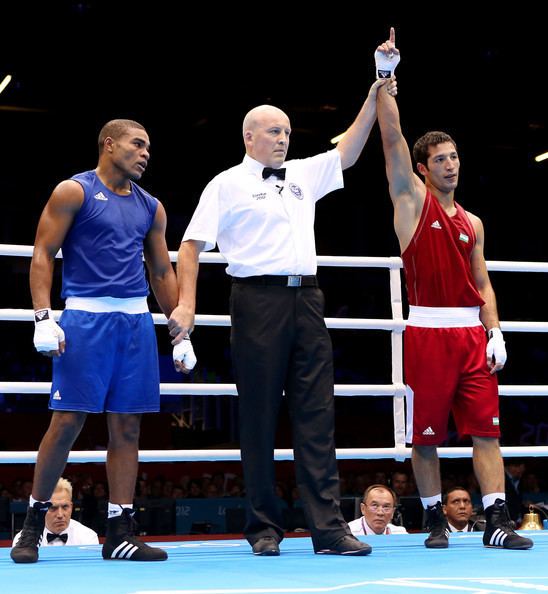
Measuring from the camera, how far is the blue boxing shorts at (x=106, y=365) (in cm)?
326

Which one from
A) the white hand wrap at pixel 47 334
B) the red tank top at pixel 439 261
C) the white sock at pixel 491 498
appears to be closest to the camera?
the white hand wrap at pixel 47 334

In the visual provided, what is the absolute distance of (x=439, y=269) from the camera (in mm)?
3844

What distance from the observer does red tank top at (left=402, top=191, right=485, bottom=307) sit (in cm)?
385

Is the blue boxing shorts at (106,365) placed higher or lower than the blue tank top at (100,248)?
lower

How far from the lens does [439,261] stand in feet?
12.6

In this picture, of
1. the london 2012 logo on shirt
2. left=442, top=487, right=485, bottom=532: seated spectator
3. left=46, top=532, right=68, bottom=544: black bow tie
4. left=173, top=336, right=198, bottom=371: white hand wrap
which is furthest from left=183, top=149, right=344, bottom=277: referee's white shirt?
left=442, top=487, right=485, bottom=532: seated spectator

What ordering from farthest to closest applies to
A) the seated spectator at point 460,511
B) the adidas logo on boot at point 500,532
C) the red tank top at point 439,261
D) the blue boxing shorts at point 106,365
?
the seated spectator at point 460,511
the red tank top at point 439,261
the adidas logo on boot at point 500,532
the blue boxing shorts at point 106,365

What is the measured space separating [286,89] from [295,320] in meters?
9.33

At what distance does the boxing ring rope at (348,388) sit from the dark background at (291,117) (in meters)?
6.19

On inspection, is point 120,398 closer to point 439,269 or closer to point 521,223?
point 439,269

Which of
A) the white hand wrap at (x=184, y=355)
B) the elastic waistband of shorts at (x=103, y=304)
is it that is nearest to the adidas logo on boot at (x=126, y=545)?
the white hand wrap at (x=184, y=355)

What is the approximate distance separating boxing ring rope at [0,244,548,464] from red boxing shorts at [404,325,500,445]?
0.45 metres

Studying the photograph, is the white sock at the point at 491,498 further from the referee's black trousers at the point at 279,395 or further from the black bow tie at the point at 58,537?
the black bow tie at the point at 58,537

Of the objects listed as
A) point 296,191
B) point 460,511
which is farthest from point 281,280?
point 460,511
